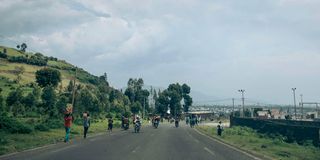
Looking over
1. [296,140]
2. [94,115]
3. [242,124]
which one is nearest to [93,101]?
[94,115]

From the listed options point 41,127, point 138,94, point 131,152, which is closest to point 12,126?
point 41,127

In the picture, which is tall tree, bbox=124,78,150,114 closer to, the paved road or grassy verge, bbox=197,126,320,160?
grassy verge, bbox=197,126,320,160

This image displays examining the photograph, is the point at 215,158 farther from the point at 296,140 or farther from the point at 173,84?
the point at 173,84

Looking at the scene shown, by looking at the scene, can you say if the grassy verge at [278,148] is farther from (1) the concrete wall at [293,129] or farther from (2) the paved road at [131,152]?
(2) the paved road at [131,152]

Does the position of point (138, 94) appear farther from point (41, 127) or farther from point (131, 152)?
point (131, 152)

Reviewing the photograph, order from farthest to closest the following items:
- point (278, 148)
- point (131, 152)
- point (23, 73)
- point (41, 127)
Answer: point (23, 73)
point (41, 127)
point (278, 148)
point (131, 152)

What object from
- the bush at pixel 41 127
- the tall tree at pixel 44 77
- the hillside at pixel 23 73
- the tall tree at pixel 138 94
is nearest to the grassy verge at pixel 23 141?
the bush at pixel 41 127

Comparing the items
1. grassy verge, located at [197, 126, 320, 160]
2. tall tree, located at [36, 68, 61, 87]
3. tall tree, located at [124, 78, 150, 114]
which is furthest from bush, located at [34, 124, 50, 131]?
tall tree, located at [124, 78, 150, 114]

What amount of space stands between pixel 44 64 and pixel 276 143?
122m

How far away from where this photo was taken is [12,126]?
2617 centimetres

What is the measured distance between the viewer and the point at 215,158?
47.4 ft

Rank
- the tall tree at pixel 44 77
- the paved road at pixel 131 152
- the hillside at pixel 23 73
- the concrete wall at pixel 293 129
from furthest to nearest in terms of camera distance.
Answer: the tall tree at pixel 44 77 → the hillside at pixel 23 73 → the concrete wall at pixel 293 129 → the paved road at pixel 131 152

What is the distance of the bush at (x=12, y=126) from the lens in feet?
85.1

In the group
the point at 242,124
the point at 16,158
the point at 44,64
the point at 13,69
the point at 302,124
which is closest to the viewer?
the point at 16,158
